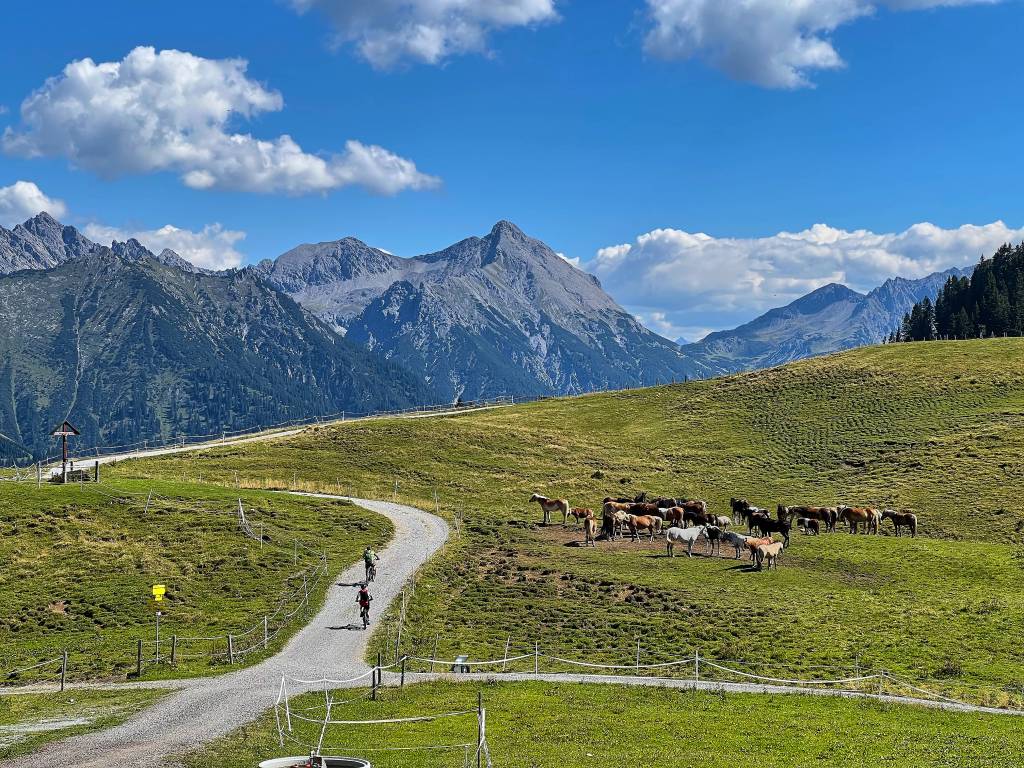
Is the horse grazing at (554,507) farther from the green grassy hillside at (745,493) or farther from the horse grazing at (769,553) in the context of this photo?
the horse grazing at (769,553)

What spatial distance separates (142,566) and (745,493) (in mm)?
55893

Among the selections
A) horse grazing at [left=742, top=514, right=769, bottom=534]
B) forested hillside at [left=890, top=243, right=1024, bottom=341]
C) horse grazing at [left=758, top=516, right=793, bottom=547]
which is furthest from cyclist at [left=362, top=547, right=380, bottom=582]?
forested hillside at [left=890, top=243, right=1024, bottom=341]

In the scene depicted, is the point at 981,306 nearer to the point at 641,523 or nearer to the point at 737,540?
the point at 641,523

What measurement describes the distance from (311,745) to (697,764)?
33.3ft

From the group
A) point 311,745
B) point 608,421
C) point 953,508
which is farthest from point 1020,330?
point 311,745

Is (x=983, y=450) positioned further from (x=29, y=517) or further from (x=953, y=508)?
(x=29, y=517)

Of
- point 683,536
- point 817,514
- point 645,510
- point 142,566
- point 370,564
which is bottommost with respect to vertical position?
point 370,564

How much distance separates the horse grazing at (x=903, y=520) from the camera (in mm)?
65119

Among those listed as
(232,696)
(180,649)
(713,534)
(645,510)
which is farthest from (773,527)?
(232,696)

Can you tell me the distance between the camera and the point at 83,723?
26.4 meters

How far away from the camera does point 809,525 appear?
A: 65812 millimetres

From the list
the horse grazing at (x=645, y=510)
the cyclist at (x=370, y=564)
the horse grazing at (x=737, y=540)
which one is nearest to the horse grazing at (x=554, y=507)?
the horse grazing at (x=645, y=510)

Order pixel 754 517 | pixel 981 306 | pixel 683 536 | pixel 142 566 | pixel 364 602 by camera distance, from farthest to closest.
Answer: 1. pixel 981 306
2. pixel 754 517
3. pixel 683 536
4. pixel 142 566
5. pixel 364 602

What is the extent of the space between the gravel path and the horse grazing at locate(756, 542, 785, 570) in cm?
2000
